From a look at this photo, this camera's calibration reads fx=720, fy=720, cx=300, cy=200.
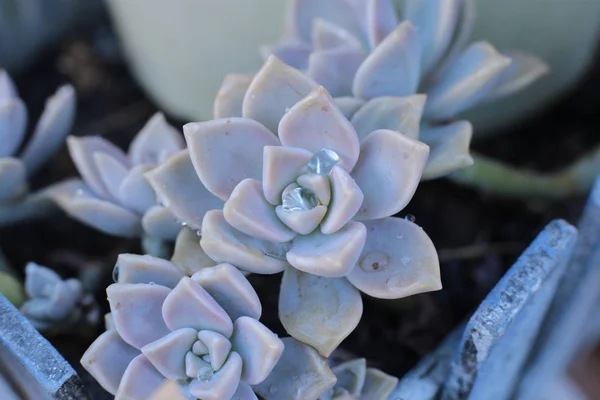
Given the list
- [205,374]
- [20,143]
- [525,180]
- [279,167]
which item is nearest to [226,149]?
[279,167]

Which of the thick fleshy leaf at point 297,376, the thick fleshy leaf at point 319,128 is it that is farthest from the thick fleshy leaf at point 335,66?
the thick fleshy leaf at point 297,376

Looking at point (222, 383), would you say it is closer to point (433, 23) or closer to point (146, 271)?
point (146, 271)

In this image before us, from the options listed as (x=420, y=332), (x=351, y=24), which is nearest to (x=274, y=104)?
(x=351, y=24)

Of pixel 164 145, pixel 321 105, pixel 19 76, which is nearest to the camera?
pixel 321 105

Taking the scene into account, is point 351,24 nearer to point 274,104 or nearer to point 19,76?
point 274,104

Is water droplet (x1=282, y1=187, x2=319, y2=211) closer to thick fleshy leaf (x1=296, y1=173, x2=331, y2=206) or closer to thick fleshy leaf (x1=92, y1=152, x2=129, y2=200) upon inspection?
thick fleshy leaf (x1=296, y1=173, x2=331, y2=206)

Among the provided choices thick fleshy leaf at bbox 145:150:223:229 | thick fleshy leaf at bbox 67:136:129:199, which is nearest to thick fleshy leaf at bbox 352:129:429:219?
thick fleshy leaf at bbox 145:150:223:229

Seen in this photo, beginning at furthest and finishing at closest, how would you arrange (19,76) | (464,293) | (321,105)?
(19,76)
(464,293)
(321,105)
